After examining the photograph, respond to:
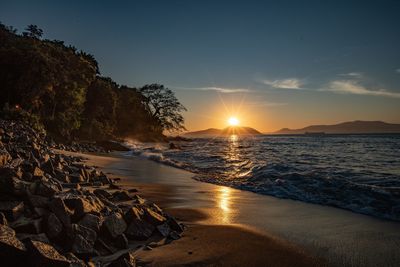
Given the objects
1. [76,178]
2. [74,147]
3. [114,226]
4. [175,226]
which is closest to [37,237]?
[114,226]

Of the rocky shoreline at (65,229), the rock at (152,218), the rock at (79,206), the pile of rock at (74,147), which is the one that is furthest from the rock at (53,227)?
the pile of rock at (74,147)

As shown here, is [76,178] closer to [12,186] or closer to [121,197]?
[121,197]

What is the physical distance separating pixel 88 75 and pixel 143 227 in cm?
3138

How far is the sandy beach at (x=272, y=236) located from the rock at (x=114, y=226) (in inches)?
14.6

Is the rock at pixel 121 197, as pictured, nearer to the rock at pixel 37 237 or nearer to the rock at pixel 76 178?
the rock at pixel 76 178

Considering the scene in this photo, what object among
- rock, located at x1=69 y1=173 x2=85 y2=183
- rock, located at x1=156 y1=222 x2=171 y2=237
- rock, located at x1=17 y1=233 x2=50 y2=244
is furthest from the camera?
rock, located at x1=69 y1=173 x2=85 y2=183

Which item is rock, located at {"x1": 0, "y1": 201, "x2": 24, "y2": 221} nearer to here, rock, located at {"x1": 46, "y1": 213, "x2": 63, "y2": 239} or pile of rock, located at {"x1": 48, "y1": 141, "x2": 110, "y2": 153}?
rock, located at {"x1": 46, "y1": 213, "x2": 63, "y2": 239}

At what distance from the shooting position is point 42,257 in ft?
7.40

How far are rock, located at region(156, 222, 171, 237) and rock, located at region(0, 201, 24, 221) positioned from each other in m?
1.62

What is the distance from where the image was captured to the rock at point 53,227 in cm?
297

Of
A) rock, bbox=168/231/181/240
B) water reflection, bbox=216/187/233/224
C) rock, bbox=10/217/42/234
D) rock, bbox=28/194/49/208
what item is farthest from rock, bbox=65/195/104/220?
water reflection, bbox=216/187/233/224

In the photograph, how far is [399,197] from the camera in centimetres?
652

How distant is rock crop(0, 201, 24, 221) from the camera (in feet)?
10.1

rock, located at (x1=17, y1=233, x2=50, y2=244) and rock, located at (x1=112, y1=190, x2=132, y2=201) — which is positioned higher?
rock, located at (x1=17, y1=233, x2=50, y2=244)
